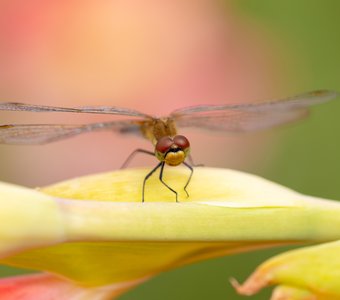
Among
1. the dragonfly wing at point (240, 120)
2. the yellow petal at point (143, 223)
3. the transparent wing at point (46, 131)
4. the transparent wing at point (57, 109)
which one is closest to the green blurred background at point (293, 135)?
the dragonfly wing at point (240, 120)

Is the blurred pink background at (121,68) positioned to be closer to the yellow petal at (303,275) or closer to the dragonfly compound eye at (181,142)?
the dragonfly compound eye at (181,142)

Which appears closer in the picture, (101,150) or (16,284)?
(16,284)

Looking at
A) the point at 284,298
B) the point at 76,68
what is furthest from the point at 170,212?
the point at 76,68

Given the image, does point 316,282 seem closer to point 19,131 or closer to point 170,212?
point 170,212

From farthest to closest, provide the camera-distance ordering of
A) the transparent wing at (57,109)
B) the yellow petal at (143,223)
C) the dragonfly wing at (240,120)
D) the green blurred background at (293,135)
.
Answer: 1. the green blurred background at (293,135)
2. the dragonfly wing at (240,120)
3. the transparent wing at (57,109)
4. the yellow petal at (143,223)

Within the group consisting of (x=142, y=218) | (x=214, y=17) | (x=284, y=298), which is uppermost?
(x=214, y=17)

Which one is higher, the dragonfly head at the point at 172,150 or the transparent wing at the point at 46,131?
the transparent wing at the point at 46,131

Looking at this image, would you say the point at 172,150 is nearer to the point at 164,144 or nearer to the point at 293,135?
the point at 164,144

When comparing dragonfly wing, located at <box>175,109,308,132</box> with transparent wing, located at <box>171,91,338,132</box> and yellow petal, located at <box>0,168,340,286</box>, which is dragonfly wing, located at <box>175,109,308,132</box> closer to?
transparent wing, located at <box>171,91,338,132</box>
